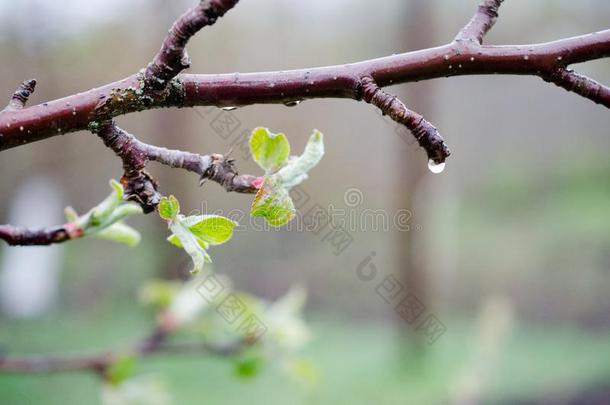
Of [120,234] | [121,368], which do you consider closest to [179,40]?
[120,234]

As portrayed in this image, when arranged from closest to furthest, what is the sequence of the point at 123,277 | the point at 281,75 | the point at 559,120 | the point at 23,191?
1. the point at 281,75
2. the point at 23,191
3. the point at 123,277
4. the point at 559,120

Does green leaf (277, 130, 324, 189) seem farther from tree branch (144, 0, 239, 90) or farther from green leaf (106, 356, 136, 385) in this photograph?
green leaf (106, 356, 136, 385)

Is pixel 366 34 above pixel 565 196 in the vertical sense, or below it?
above

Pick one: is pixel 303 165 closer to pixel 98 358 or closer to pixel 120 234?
pixel 120 234

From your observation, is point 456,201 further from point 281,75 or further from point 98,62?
point 281,75

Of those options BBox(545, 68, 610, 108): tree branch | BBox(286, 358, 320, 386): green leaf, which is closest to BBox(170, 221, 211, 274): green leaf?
BBox(545, 68, 610, 108): tree branch

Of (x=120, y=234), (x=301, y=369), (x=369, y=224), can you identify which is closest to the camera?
(x=120, y=234)

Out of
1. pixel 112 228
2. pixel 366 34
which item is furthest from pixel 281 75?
pixel 366 34
